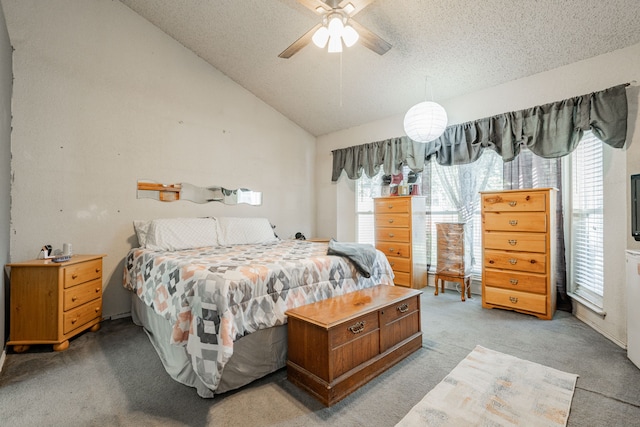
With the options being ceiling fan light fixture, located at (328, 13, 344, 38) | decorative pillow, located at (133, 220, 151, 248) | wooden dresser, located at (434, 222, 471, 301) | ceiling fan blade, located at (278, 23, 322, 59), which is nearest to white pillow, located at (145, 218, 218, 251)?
decorative pillow, located at (133, 220, 151, 248)

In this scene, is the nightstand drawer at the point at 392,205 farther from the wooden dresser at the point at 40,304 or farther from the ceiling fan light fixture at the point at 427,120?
the wooden dresser at the point at 40,304

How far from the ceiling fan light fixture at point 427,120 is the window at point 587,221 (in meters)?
1.30

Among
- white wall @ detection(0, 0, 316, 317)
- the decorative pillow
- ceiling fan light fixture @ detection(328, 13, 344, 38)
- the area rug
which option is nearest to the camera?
the area rug

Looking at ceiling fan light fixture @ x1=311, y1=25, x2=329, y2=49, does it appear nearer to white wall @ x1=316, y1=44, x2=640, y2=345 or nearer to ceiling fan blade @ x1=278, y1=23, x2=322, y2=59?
ceiling fan blade @ x1=278, y1=23, x2=322, y2=59

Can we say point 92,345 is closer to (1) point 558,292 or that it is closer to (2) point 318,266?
(2) point 318,266

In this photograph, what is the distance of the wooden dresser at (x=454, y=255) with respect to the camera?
3537mm

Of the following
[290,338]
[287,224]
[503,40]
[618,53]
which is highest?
[503,40]

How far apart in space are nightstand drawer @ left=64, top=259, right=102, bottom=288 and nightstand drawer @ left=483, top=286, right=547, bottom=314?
12.5ft

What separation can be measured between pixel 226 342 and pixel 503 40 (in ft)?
10.7

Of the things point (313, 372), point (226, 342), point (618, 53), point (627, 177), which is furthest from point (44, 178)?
point (618, 53)

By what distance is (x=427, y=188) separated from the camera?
161 inches

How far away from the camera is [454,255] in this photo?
3.60 metres

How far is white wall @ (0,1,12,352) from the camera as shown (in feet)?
7.22

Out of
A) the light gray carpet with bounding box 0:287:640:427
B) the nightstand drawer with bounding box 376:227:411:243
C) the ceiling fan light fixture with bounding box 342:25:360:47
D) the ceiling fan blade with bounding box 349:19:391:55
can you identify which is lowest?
the light gray carpet with bounding box 0:287:640:427
